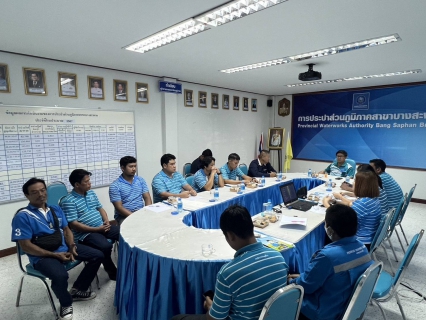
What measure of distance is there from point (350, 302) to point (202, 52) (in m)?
3.03

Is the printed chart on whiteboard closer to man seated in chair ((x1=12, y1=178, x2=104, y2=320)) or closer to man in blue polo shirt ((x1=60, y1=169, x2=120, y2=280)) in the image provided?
man in blue polo shirt ((x1=60, y1=169, x2=120, y2=280))

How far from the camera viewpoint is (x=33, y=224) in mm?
2145

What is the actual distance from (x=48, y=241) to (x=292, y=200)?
266cm

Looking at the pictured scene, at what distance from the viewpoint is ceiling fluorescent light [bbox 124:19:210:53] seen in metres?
2.48

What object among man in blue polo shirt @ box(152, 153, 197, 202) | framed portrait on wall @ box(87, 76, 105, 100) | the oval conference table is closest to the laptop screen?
the oval conference table

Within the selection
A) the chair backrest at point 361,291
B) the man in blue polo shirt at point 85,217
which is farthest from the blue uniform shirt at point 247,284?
the man in blue polo shirt at point 85,217

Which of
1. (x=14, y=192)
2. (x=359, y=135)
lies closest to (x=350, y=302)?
(x=14, y=192)

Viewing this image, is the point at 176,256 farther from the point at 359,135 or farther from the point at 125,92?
the point at 359,135

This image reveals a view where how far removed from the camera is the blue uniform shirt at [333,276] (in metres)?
1.38

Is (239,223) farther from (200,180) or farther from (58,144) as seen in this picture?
(58,144)

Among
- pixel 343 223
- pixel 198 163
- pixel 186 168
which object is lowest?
pixel 186 168

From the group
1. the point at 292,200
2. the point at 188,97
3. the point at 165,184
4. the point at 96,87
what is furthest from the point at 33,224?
the point at 188,97

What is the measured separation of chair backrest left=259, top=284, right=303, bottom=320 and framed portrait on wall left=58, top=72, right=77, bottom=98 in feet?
12.9

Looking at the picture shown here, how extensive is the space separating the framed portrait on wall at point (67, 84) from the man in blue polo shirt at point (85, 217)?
1.77m
